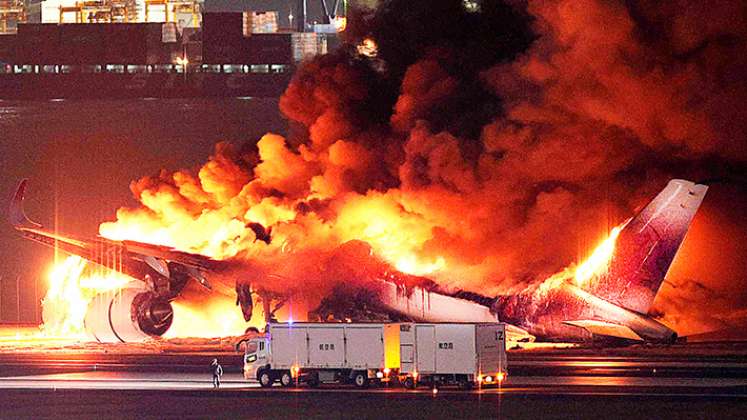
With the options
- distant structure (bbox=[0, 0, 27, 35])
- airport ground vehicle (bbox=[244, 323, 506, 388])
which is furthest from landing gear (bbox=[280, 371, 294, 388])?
distant structure (bbox=[0, 0, 27, 35])

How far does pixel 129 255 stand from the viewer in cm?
7269

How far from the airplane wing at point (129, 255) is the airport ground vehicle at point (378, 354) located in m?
19.6

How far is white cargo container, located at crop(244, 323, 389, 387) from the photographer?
1943 inches

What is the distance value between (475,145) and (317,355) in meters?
21.6

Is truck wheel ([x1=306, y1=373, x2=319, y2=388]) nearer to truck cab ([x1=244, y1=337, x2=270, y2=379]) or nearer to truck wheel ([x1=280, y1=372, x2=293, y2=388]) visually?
truck wheel ([x1=280, y1=372, x2=293, y2=388])

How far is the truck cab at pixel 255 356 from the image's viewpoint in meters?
50.6

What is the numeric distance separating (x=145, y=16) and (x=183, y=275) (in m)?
60.9

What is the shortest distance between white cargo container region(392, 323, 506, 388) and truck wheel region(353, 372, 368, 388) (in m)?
1.21

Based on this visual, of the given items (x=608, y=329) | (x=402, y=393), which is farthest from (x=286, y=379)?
(x=608, y=329)

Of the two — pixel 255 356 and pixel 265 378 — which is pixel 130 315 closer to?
pixel 255 356

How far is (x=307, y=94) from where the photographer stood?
76.4 m

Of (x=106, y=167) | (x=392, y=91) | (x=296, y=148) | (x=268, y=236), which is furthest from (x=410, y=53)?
(x=106, y=167)

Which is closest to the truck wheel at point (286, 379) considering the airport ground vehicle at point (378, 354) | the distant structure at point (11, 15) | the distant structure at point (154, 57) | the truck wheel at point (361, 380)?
the airport ground vehicle at point (378, 354)

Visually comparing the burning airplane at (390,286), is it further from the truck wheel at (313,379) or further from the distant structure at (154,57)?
the distant structure at (154,57)
